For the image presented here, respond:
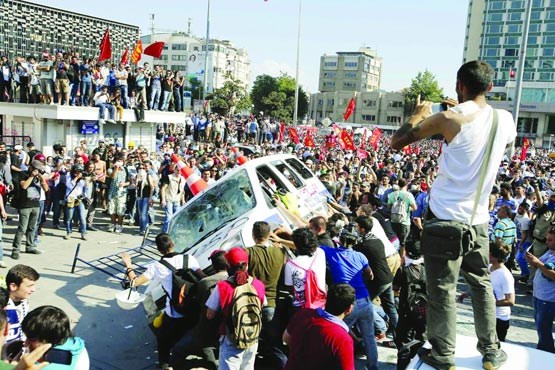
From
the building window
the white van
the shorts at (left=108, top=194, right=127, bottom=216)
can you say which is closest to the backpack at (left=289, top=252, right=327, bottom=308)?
the white van

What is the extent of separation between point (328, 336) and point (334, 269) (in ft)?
7.05

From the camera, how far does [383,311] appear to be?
679cm

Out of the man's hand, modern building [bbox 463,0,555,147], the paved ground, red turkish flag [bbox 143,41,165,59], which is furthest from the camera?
modern building [bbox 463,0,555,147]

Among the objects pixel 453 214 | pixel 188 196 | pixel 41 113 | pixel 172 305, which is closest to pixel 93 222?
pixel 188 196

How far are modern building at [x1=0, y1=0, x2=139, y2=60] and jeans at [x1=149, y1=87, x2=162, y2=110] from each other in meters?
27.8

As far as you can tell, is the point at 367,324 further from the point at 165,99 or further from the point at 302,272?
the point at 165,99

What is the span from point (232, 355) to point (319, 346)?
148 centimetres

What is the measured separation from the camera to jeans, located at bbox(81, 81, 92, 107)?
1846 centimetres

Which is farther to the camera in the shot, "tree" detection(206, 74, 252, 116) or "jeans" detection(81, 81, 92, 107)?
"tree" detection(206, 74, 252, 116)

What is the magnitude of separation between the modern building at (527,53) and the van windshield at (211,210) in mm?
80951

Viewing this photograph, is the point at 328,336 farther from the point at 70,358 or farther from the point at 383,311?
the point at 383,311

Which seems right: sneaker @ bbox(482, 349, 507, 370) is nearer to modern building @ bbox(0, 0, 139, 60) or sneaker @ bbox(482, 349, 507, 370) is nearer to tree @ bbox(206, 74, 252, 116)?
modern building @ bbox(0, 0, 139, 60)

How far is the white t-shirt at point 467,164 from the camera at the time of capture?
2.95m

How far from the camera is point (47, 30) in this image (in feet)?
185
